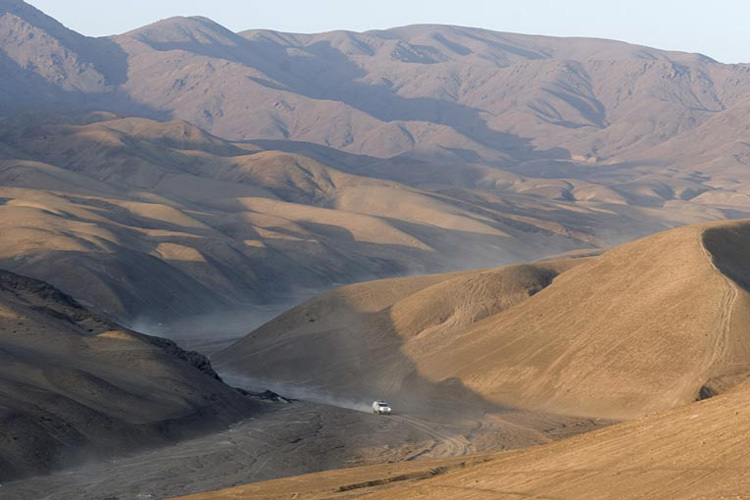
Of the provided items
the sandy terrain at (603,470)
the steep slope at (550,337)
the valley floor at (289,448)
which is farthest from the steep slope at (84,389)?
the sandy terrain at (603,470)

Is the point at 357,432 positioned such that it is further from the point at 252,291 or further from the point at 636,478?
the point at 252,291

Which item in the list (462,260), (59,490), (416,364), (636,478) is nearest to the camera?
(636,478)

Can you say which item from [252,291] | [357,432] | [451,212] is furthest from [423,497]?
[451,212]

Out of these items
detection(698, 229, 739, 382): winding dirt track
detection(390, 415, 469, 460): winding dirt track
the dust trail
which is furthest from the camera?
the dust trail

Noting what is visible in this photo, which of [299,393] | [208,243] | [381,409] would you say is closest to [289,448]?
[381,409]

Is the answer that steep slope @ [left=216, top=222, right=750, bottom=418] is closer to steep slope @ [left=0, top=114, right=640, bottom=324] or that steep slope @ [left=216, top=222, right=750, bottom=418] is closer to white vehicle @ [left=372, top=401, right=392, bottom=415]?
white vehicle @ [left=372, top=401, right=392, bottom=415]

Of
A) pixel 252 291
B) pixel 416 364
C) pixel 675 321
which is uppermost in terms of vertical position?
pixel 675 321

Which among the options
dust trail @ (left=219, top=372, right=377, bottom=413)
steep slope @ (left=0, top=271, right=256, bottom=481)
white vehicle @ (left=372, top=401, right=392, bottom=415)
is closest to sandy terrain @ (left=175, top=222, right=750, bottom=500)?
steep slope @ (left=0, top=271, right=256, bottom=481)
